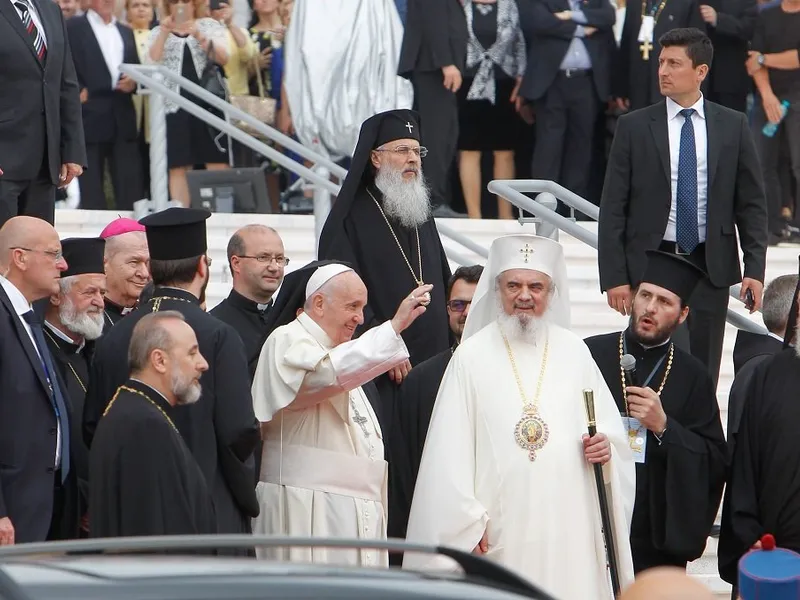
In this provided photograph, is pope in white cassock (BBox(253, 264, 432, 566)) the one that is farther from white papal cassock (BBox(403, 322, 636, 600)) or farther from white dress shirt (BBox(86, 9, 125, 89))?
white dress shirt (BBox(86, 9, 125, 89))

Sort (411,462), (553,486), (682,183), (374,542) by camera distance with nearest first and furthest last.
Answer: (374,542), (553,486), (411,462), (682,183)

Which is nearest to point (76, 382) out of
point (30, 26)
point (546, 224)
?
point (30, 26)

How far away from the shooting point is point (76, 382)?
279 inches

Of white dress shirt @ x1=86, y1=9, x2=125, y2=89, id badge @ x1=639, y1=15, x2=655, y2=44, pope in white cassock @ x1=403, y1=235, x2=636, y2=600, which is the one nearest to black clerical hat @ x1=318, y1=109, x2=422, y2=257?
pope in white cassock @ x1=403, y1=235, x2=636, y2=600

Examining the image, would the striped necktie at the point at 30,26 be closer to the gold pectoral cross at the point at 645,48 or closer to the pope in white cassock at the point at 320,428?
the pope in white cassock at the point at 320,428

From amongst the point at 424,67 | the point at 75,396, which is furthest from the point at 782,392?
the point at 424,67

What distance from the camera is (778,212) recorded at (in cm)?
1257

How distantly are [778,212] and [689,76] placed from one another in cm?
430

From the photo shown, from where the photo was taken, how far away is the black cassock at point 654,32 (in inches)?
480

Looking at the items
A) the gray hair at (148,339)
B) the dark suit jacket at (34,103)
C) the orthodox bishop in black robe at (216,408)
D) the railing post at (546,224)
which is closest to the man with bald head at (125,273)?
the dark suit jacket at (34,103)

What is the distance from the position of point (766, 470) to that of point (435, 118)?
550 centimetres

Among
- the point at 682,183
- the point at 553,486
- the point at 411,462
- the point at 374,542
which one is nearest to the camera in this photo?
the point at 374,542

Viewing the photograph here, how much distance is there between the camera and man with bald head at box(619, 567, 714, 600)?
3.51 m

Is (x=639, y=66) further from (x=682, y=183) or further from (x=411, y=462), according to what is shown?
(x=411, y=462)
